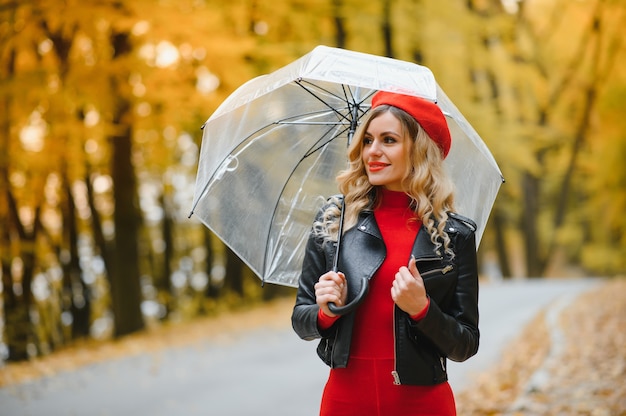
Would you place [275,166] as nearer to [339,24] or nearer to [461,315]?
[461,315]

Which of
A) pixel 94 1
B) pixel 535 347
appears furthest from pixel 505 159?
pixel 94 1

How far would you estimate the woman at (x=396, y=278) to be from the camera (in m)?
2.41

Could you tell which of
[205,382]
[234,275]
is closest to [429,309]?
[205,382]

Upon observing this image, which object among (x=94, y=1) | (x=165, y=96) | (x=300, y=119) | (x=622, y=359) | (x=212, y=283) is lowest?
(x=212, y=283)

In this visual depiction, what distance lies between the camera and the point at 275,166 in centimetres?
367

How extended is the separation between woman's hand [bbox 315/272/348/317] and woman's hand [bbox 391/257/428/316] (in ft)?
0.63

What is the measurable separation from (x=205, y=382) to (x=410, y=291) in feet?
24.4

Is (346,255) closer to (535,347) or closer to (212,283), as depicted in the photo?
(535,347)

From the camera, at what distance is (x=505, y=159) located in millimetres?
16422

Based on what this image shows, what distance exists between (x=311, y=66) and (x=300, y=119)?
0.73 metres

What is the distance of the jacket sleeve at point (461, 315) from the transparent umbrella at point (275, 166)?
940 millimetres

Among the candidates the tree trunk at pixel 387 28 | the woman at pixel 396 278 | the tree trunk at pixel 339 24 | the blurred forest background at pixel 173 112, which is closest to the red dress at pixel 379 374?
the woman at pixel 396 278

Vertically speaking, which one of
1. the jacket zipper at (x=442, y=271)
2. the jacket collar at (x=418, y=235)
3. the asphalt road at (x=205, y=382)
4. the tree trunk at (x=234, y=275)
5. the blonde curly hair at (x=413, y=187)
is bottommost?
the tree trunk at (x=234, y=275)

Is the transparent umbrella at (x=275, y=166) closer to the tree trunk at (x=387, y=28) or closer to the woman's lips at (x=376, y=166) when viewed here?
the woman's lips at (x=376, y=166)
